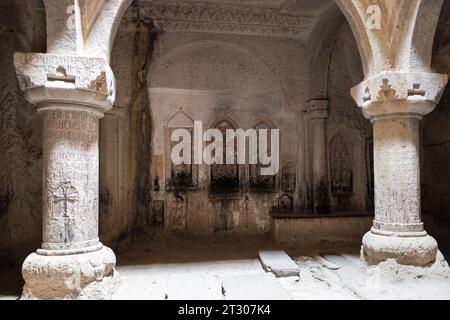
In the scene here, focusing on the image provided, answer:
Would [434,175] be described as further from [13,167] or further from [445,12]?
[13,167]

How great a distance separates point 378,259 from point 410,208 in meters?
0.63

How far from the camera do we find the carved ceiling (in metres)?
5.22

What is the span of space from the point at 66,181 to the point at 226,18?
404 cm

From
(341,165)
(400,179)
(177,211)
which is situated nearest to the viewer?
(400,179)

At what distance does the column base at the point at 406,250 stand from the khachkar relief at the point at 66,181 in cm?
287

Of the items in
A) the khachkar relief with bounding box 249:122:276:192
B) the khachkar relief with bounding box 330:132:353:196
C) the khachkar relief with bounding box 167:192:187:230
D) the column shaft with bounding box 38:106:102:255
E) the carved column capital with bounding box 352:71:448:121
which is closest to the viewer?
the column shaft with bounding box 38:106:102:255

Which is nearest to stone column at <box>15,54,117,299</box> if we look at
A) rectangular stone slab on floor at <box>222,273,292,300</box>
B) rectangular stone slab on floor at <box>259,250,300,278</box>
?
rectangular stone slab on floor at <box>222,273,292,300</box>

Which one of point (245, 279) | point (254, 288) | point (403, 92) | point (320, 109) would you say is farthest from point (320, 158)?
point (254, 288)

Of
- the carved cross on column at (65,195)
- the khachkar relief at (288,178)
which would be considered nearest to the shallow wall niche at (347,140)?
the khachkar relief at (288,178)

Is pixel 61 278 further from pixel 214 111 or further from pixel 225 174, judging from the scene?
pixel 214 111

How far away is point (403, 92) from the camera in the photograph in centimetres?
314

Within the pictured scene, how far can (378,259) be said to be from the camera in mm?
3266

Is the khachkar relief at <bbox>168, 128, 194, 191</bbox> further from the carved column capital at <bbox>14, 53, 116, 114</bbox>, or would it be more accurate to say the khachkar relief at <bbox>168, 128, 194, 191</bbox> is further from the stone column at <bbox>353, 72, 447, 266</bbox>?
the stone column at <bbox>353, 72, 447, 266</bbox>

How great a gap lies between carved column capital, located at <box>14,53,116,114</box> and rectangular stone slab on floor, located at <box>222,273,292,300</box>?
2.19m
